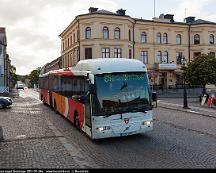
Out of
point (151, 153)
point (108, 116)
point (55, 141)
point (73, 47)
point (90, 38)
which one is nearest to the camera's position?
point (151, 153)

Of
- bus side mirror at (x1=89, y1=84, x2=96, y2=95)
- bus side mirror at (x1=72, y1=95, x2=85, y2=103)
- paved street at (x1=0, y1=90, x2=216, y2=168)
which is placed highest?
bus side mirror at (x1=89, y1=84, x2=96, y2=95)

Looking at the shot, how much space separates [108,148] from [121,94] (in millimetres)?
2043

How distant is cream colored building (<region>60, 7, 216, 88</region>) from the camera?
50.3 metres

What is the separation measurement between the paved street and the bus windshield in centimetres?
132

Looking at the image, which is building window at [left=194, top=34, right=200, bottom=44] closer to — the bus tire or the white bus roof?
the bus tire

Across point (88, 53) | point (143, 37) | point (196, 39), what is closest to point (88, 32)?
point (88, 53)

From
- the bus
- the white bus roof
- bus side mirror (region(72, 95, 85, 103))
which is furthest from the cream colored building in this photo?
the bus

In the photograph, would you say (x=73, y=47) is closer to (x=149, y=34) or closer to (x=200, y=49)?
(x=149, y=34)

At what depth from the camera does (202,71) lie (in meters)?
31.4

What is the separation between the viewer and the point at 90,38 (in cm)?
5028

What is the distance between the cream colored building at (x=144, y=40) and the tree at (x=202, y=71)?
20.0 m

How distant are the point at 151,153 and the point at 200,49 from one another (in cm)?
5262

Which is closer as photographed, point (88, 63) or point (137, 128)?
point (137, 128)

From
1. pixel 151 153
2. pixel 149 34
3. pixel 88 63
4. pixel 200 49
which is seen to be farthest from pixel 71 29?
pixel 151 153
